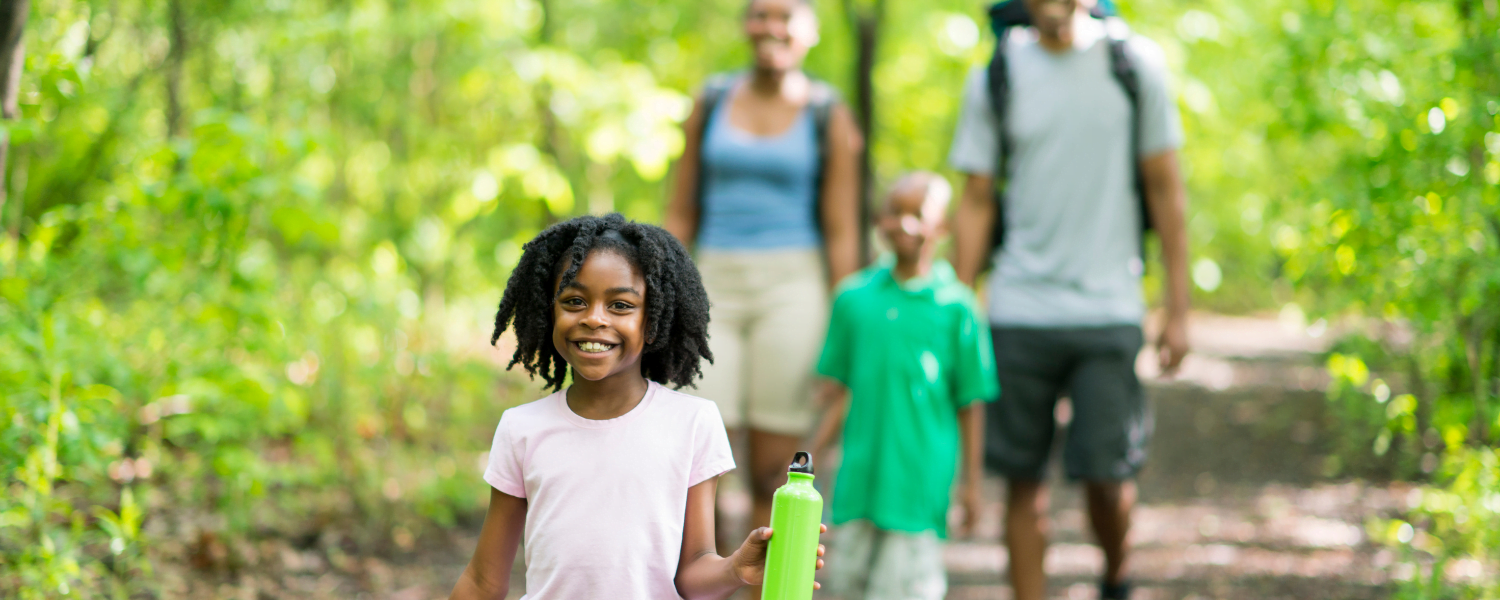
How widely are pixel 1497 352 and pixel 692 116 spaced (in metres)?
2.53

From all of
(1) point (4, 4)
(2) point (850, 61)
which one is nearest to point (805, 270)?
(1) point (4, 4)

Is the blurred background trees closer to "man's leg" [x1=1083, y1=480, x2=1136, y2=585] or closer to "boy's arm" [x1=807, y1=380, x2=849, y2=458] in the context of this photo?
"man's leg" [x1=1083, y1=480, x2=1136, y2=585]

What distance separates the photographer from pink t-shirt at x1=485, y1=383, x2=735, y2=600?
6.06 feet

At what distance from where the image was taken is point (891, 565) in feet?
10.7

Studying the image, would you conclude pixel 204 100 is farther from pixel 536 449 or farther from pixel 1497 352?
pixel 1497 352

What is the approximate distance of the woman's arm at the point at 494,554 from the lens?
191cm

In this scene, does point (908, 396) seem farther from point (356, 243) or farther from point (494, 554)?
point (356, 243)

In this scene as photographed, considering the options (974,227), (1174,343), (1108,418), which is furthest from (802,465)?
(1174,343)

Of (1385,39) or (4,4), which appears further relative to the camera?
(1385,39)

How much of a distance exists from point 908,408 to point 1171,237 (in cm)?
97

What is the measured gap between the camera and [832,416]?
3602 mm

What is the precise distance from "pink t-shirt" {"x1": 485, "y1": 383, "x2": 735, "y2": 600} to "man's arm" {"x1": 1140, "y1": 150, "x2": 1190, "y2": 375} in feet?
6.78

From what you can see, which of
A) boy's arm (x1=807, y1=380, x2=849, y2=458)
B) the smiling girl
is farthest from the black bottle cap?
boy's arm (x1=807, y1=380, x2=849, y2=458)

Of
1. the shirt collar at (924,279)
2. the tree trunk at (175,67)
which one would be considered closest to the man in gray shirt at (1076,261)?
the shirt collar at (924,279)
